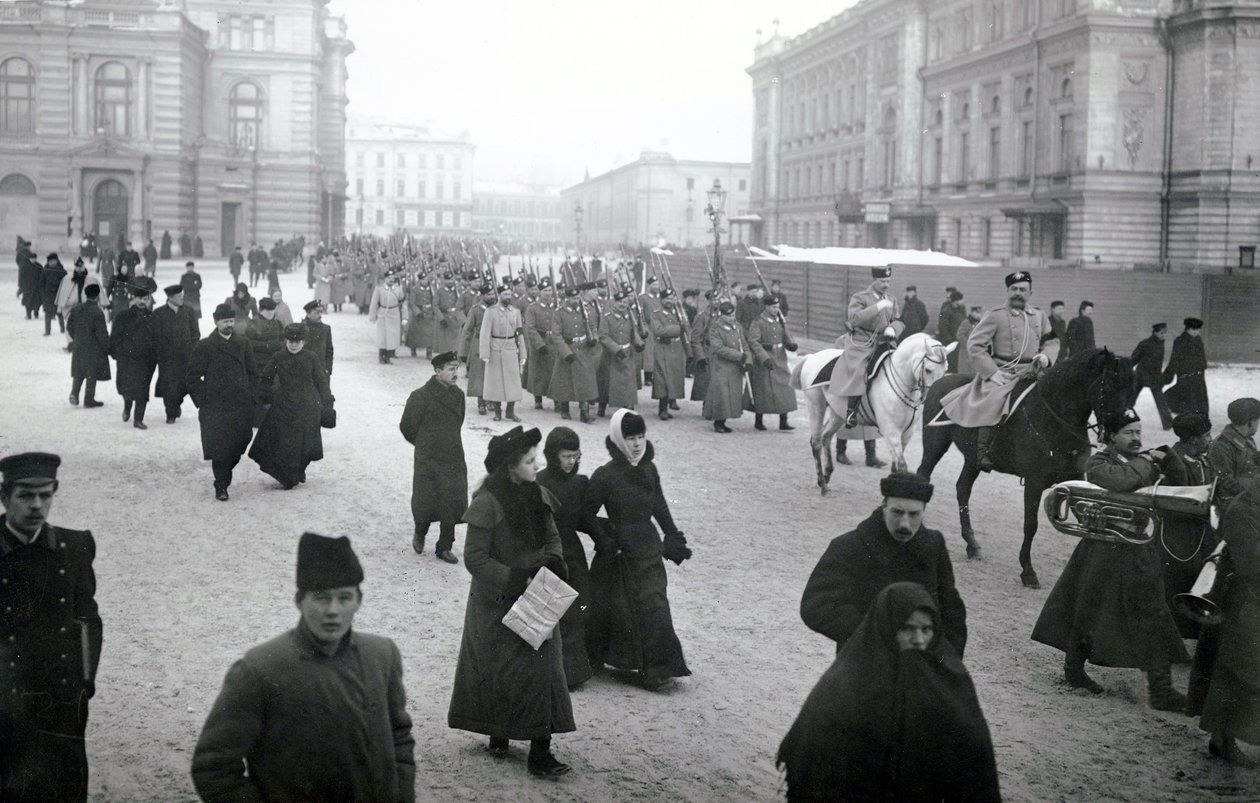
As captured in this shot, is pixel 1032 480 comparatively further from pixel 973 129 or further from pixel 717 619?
pixel 973 129

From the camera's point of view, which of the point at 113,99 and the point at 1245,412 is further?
the point at 113,99

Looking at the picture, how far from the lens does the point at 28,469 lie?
180 inches

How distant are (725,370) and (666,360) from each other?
3.99 feet

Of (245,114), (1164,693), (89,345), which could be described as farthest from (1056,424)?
(245,114)

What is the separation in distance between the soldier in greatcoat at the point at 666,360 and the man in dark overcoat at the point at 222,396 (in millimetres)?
6789

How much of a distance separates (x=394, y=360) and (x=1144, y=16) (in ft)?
92.7

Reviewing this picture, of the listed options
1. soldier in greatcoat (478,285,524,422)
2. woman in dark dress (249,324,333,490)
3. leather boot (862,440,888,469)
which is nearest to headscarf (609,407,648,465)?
woman in dark dress (249,324,333,490)

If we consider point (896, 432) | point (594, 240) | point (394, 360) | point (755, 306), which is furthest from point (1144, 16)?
point (594, 240)

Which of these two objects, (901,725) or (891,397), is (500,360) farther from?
(901,725)

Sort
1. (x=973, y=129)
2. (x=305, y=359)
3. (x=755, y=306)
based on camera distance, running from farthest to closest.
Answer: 1. (x=973, y=129)
2. (x=755, y=306)
3. (x=305, y=359)

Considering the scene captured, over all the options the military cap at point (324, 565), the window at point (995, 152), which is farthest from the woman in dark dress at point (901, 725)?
the window at point (995, 152)

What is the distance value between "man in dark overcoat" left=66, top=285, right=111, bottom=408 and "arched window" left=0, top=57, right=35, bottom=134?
44671 millimetres

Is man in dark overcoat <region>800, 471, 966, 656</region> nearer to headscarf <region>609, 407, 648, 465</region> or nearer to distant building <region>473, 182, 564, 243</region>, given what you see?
headscarf <region>609, 407, 648, 465</region>

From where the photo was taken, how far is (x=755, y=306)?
21531 mm
